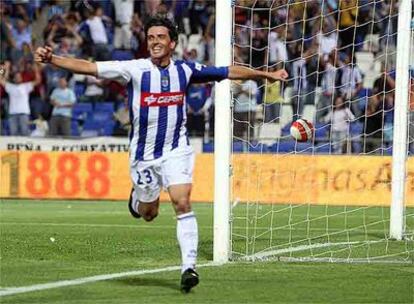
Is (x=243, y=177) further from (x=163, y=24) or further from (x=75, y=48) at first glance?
(x=163, y=24)

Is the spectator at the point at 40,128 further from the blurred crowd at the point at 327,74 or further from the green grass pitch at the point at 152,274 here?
the green grass pitch at the point at 152,274

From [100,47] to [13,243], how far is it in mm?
16264

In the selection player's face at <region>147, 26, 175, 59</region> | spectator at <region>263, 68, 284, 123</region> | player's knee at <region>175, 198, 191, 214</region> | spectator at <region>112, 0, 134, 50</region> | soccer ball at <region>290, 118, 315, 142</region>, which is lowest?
player's knee at <region>175, 198, 191, 214</region>

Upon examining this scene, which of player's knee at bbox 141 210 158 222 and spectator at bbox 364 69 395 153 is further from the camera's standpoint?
spectator at bbox 364 69 395 153

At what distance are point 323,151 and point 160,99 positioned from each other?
45.8 ft

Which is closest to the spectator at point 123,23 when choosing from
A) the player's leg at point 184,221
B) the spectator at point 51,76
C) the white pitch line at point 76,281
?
the spectator at point 51,76

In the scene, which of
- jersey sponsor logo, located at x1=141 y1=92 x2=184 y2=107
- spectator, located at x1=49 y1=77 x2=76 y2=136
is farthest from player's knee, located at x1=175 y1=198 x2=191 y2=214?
spectator, located at x1=49 y1=77 x2=76 y2=136

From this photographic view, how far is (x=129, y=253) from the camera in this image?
493 inches

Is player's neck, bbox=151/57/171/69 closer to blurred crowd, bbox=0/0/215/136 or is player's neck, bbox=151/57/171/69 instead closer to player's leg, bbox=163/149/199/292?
player's leg, bbox=163/149/199/292

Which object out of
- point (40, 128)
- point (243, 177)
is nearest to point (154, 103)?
point (243, 177)

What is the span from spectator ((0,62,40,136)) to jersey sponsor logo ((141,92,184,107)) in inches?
714

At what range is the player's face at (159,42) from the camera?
9.79 meters

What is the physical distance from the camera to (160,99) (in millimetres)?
9789

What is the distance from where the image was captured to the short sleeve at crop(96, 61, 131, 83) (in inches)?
379
